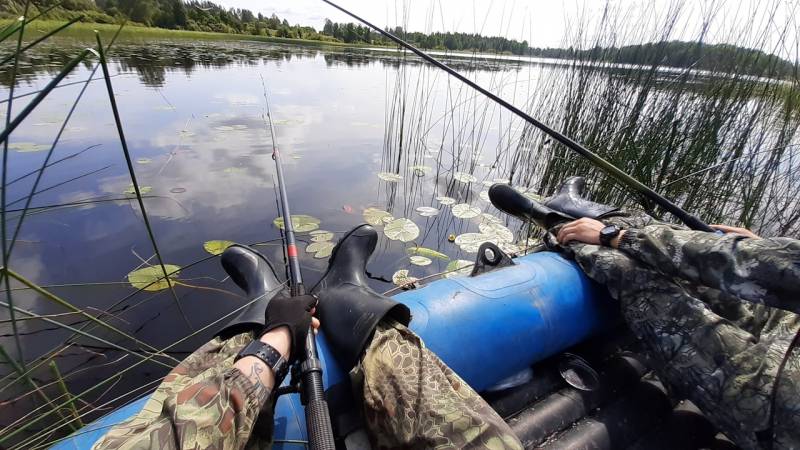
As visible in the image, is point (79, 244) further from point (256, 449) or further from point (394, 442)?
point (394, 442)

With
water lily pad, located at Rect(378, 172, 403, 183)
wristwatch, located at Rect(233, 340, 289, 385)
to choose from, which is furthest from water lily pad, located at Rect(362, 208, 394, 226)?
wristwatch, located at Rect(233, 340, 289, 385)

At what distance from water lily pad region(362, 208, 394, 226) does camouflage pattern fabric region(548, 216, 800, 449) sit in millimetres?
1782

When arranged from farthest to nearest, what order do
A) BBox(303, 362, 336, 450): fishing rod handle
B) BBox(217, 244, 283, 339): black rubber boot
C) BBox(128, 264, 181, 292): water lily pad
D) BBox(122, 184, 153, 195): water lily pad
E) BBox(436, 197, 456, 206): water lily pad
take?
BBox(436, 197, 456, 206): water lily pad, BBox(122, 184, 153, 195): water lily pad, BBox(128, 264, 181, 292): water lily pad, BBox(217, 244, 283, 339): black rubber boot, BBox(303, 362, 336, 450): fishing rod handle

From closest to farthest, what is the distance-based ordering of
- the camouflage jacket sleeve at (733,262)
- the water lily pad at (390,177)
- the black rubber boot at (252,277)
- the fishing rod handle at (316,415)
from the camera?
the fishing rod handle at (316,415)
the camouflage jacket sleeve at (733,262)
the black rubber boot at (252,277)
the water lily pad at (390,177)

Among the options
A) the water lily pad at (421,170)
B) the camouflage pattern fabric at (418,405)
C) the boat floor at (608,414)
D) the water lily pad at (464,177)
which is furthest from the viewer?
the water lily pad at (421,170)

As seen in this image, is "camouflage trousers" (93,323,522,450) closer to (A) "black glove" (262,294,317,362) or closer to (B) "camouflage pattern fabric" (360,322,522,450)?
(B) "camouflage pattern fabric" (360,322,522,450)

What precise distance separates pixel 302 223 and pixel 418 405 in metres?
2.07

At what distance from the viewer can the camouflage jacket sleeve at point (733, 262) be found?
902 mm

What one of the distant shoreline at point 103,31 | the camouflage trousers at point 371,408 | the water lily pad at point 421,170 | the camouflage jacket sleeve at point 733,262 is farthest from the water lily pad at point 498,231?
the distant shoreline at point 103,31

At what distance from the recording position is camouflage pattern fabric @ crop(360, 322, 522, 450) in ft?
2.56

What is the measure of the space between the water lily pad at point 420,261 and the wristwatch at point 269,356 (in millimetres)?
1659

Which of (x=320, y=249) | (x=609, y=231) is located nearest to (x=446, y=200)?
(x=320, y=249)

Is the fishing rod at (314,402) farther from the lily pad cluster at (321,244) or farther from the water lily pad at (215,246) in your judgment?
the water lily pad at (215,246)

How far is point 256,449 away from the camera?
0.82 metres
